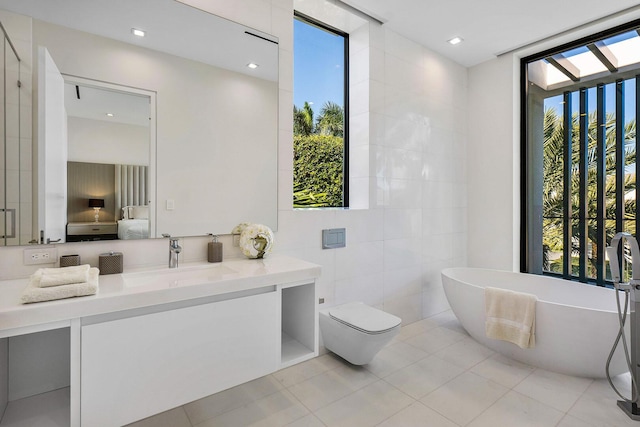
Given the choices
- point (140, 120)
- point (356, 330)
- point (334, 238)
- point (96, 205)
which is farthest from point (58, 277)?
point (334, 238)

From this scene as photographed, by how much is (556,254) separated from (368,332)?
2.44 metres

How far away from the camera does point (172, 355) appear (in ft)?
4.62

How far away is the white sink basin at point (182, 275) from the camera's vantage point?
5.11 ft

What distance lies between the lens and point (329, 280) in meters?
2.63

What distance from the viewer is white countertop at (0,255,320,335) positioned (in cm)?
116

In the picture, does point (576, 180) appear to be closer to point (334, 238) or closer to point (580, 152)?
point (580, 152)

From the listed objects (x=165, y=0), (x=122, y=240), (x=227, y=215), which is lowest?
(x=122, y=240)

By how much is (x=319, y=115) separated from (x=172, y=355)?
219cm

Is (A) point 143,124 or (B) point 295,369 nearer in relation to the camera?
(A) point 143,124

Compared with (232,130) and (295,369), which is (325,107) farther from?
(295,369)

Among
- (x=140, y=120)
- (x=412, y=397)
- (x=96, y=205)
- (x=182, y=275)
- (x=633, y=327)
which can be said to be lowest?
(x=412, y=397)

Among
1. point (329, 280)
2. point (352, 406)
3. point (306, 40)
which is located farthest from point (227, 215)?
point (306, 40)

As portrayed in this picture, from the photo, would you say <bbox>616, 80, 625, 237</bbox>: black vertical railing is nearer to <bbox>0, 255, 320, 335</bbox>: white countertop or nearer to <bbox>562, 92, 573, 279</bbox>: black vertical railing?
<bbox>562, 92, 573, 279</bbox>: black vertical railing

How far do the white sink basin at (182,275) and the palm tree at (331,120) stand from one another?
1.56m
